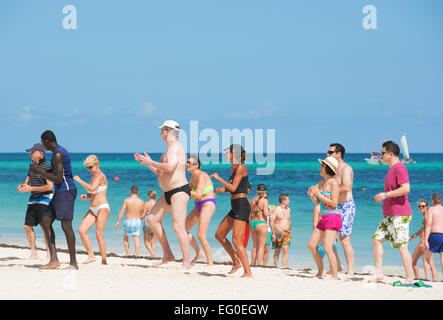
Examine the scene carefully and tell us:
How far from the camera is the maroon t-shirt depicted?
7742mm

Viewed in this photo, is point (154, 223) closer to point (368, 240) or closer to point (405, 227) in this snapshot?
point (405, 227)

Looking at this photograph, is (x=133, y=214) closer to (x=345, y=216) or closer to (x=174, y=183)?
(x=174, y=183)

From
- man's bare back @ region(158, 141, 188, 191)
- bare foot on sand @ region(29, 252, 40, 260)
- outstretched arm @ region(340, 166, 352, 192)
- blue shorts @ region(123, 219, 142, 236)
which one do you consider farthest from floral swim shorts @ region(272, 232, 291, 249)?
bare foot on sand @ region(29, 252, 40, 260)

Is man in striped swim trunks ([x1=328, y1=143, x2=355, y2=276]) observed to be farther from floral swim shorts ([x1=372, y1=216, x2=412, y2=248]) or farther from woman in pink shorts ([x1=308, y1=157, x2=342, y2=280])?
floral swim shorts ([x1=372, y1=216, x2=412, y2=248])

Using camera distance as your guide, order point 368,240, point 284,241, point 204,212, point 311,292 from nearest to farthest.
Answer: point 311,292
point 204,212
point 284,241
point 368,240

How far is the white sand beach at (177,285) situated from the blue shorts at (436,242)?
1613 mm

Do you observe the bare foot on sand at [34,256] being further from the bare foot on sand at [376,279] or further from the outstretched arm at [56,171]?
the bare foot on sand at [376,279]

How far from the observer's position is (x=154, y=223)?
342 inches

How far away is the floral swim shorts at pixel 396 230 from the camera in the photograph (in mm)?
7727

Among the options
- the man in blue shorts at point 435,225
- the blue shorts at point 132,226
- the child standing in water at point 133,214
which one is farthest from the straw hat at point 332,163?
the blue shorts at point 132,226

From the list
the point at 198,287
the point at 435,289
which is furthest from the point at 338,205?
the point at 198,287

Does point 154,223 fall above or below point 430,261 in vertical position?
above

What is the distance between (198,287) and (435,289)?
2.93m

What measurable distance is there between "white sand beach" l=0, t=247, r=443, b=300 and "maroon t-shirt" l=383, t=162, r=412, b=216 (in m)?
0.95
